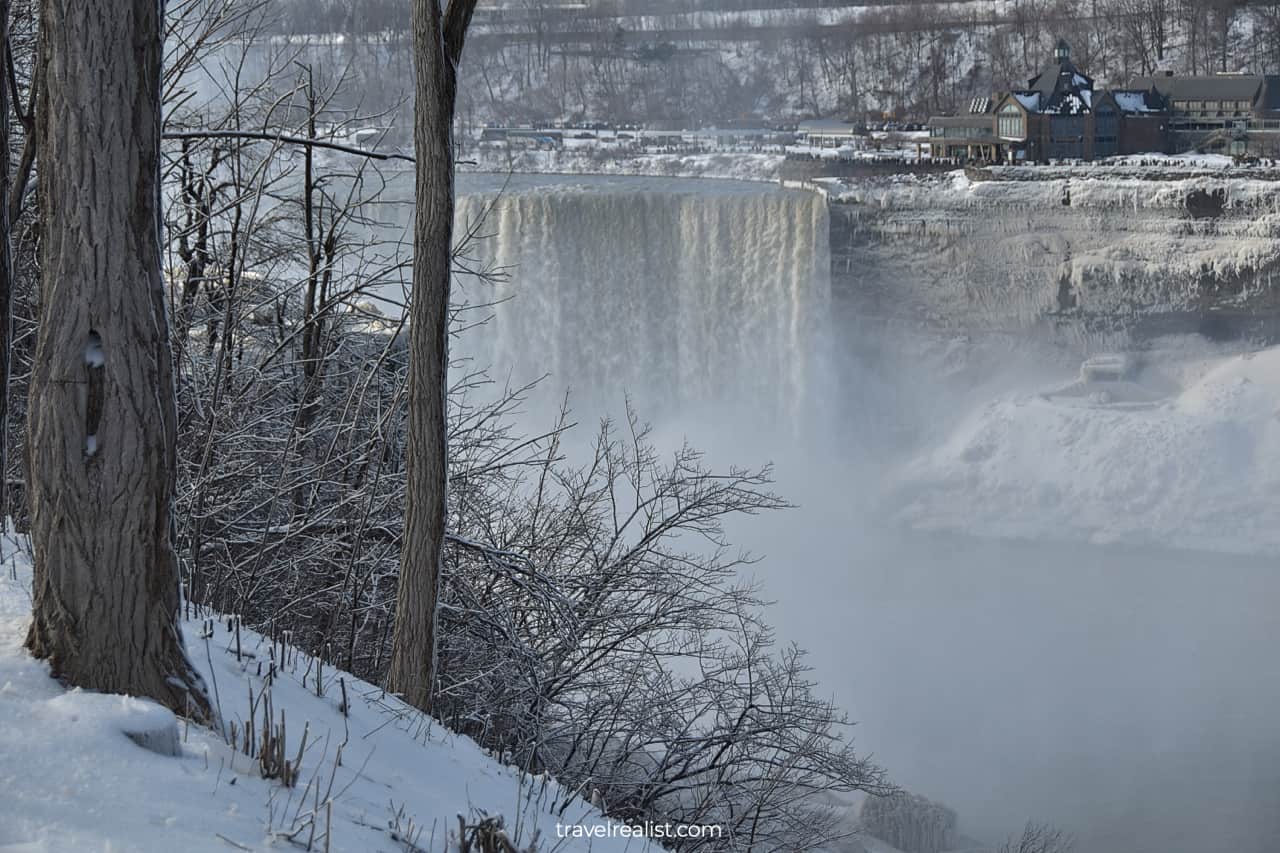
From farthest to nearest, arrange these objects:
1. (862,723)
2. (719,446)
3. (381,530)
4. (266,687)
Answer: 1. (719,446)
2. (862,723)
3. (381,530)
4. (266,687)

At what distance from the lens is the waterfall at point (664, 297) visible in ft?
94.2

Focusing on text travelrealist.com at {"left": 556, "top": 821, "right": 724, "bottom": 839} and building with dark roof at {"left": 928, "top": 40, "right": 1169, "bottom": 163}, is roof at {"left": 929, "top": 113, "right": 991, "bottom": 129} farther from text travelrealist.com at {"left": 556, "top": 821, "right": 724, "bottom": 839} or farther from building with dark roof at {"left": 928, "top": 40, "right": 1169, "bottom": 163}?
text travelrealist.com at {"left": 556, "top": 821, "right": 724, "bottom": 839}

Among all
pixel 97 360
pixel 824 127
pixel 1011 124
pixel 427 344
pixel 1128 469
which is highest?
pixel 824 127

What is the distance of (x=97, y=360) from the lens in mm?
3041

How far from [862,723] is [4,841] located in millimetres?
13192

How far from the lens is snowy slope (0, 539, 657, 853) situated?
246 centimetres

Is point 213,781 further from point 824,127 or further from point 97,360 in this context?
point 824,127

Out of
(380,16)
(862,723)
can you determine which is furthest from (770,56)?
(862,723)

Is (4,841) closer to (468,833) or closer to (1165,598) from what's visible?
(468,833)

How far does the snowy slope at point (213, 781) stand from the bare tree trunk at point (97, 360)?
0.15 metres

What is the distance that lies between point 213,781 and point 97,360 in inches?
37.3

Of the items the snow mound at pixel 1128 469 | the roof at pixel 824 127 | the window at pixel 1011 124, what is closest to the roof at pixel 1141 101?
the window at pixel 1011 124

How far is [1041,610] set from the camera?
61.4 ft

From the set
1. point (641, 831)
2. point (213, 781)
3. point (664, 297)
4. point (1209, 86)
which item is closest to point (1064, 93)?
point (1209, 86)
